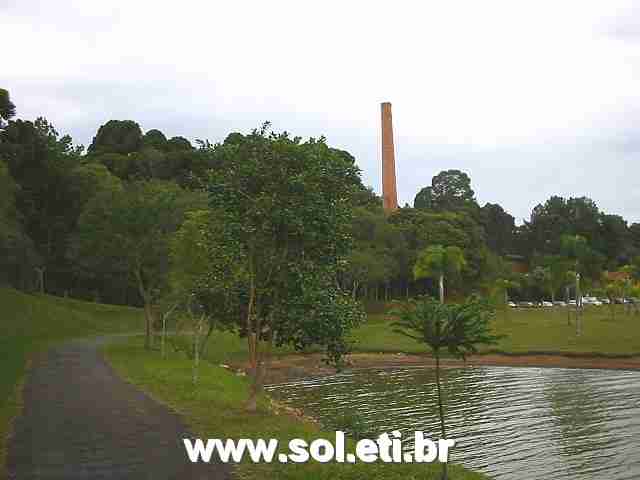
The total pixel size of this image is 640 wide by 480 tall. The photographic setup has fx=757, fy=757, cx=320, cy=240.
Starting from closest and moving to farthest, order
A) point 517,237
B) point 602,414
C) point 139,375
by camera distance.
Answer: point 602,414 → point 139,375 → point 517,237

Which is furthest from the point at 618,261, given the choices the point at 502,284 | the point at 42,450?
the point at 42,450

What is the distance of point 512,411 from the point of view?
93.3 ft

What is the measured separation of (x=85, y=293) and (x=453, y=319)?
253ft

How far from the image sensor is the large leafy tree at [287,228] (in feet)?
64.3

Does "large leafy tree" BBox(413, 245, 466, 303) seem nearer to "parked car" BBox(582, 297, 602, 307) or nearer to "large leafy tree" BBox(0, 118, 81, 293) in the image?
"large leafy tree" BBox(0, 118, 81, 293)

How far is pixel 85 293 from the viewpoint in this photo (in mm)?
85688

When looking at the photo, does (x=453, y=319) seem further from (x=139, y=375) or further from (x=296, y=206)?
(x=139, y=375)

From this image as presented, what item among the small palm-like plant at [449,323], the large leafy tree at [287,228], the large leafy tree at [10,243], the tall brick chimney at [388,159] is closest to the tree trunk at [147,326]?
the large leafy tree at [10,243]

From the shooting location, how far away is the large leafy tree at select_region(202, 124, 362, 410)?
19.6 metres

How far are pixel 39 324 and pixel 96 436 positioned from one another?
42.5 meters

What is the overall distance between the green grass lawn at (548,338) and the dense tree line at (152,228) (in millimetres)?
5046

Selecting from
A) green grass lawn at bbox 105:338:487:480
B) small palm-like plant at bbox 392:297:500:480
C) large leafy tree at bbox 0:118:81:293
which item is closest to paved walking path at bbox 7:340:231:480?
green grass lawn at bbox 105:338:487:480

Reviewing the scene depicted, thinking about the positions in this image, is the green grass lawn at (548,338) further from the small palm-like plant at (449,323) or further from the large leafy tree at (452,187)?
the large leafy tree at (452,187)

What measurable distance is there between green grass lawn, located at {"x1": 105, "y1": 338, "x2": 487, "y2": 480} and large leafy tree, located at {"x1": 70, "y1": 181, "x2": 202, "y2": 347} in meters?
6.66
